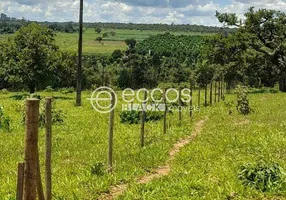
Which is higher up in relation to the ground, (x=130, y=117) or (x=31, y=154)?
(x=31, y=154)

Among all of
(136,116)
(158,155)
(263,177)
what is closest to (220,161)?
(158,155)

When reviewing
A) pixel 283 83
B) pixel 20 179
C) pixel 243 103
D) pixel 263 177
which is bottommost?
pixel 263 177

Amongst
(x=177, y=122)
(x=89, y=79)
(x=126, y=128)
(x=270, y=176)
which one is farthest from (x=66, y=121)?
(x=89, y=79)

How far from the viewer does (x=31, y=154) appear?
14.9ft

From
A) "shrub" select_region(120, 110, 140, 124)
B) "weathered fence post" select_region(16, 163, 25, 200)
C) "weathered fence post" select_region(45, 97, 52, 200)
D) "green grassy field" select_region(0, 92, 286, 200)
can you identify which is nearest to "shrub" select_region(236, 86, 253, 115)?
"green grassy field" select_region(0, 92, 286, 200)

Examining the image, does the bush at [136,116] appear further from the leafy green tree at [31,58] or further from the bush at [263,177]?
the leafy green tree at [31,58]

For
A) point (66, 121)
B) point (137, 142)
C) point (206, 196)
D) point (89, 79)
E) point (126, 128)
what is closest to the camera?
point (206, 196)

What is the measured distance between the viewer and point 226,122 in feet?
54.1

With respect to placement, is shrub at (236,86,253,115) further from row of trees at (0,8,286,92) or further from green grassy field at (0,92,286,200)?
row of trees at (0,8,286,92)

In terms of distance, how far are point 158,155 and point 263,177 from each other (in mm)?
3345

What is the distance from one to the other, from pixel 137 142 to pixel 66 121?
20.2 ft

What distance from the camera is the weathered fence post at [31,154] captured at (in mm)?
4508

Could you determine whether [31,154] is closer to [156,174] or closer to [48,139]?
[48,139]

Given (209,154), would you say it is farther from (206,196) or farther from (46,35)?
(46,35)
